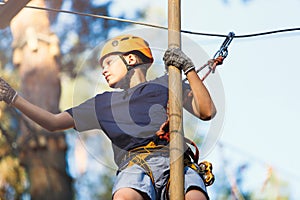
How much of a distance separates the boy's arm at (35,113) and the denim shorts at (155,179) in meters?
0.36

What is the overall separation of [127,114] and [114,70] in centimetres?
25

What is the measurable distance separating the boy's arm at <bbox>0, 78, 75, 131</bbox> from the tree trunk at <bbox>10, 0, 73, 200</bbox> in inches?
146

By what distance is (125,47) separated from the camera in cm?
373

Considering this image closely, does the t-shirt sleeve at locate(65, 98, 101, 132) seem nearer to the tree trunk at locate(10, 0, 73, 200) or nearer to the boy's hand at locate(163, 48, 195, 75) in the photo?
the boy's hand at locate(163, 48, 195, 75)

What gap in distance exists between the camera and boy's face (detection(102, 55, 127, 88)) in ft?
12.0

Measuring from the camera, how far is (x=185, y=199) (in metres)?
3.32

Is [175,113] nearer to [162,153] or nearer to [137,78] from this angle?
[162,153]

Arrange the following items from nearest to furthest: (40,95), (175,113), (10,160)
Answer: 1. (175,113)
2. (40,95)
3. (10,160)

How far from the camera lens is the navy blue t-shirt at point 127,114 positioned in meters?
3.47

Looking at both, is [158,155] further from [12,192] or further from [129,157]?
[12,192]

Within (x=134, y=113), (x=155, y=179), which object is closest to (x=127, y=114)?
(x=134, y=113)

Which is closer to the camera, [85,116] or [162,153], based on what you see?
[162,153]

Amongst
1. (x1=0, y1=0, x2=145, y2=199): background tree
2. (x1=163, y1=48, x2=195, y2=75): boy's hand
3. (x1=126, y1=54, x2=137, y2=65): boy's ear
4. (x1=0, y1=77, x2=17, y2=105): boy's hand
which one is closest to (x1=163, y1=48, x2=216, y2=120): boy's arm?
(x1=163, y1=48, x2=195, y2=75): boy's hand

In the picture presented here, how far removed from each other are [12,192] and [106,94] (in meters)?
4.71
